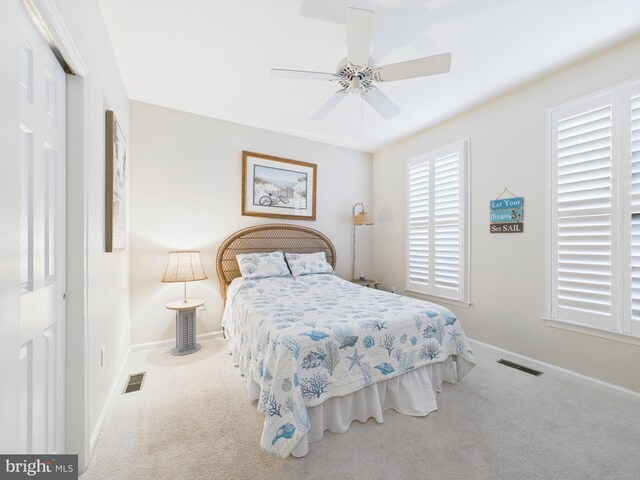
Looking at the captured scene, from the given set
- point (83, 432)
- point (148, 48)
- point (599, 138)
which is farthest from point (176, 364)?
point (599, 138)

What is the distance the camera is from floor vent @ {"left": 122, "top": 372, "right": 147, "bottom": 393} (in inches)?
91.4

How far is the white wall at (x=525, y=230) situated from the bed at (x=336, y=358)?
1.02 meters

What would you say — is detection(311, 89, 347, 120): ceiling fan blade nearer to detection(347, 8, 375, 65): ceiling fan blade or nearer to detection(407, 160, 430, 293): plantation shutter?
detection(347, 8, 375, 65): ceiling fan blade

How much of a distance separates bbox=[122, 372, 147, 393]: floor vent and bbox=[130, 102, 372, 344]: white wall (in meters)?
0.73

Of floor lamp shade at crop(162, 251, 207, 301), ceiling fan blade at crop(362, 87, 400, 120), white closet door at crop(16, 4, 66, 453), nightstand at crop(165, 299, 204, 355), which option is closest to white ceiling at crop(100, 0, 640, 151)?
ceiling fan blade at crop(362, 87, 400, 120)

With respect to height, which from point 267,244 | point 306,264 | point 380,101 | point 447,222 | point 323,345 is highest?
point 380,101

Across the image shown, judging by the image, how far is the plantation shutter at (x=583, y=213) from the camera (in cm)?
228

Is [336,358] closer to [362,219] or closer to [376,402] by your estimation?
[376,402]

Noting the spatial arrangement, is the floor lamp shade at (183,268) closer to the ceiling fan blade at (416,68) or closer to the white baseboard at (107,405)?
the white baseboard at (107,405)

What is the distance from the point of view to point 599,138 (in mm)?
2312

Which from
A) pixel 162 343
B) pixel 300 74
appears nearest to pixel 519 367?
pixel 300 74

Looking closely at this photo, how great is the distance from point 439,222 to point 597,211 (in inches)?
61.7

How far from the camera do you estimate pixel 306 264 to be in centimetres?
374

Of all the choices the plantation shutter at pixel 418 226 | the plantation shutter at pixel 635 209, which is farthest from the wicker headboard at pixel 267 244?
the plantation shutter at pixel 635 209
